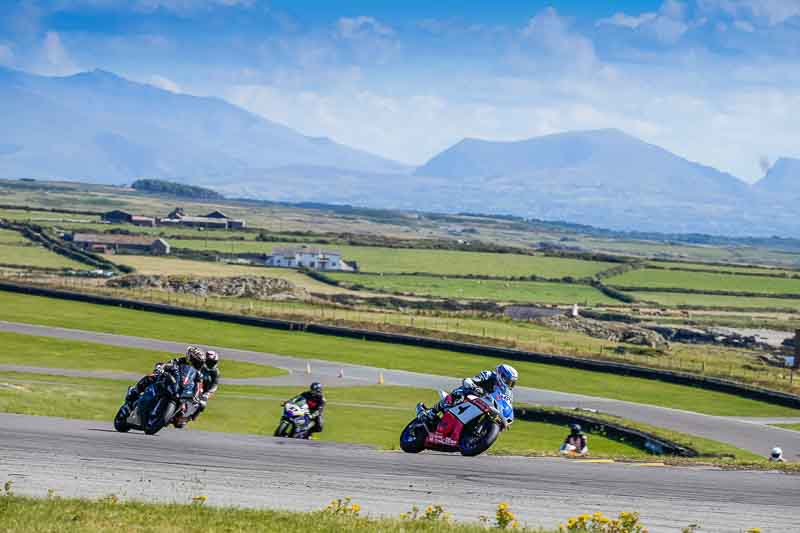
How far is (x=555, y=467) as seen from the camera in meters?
23.0

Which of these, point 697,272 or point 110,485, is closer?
point 110,485

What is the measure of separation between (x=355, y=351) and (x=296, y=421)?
3626 centimetres

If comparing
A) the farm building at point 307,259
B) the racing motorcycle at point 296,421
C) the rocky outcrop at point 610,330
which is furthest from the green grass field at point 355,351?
the farm building at point 307,259

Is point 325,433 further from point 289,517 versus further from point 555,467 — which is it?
point 289,517

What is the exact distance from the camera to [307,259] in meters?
151

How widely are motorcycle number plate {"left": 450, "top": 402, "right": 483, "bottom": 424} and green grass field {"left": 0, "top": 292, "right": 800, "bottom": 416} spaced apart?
34.3 metres

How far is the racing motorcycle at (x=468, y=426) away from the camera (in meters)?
22.4

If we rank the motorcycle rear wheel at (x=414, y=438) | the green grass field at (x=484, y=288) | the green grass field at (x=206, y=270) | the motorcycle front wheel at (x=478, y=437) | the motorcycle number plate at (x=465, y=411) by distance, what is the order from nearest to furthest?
the motorcycle number plate at (x=465, y=411) < the motorcycle front wheel at (x=478, y=437) < the motorcycle rear wheel at (x=414, y=438) < the green grass field at (x=206, y=270) < the green grass field at (x=484, y=288)

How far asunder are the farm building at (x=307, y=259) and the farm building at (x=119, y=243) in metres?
15.4

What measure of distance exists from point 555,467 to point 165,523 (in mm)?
9569

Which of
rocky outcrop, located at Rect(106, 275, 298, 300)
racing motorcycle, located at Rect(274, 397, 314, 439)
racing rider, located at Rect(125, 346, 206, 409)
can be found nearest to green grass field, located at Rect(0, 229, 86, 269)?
rocky outcrop, located at Rect(106, 275, 298, 300)

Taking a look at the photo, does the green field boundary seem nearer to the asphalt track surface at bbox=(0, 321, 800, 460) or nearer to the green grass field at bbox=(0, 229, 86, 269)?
the green grass field at bbox=(0, 229, 86, 269)

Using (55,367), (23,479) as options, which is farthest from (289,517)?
(55,367)

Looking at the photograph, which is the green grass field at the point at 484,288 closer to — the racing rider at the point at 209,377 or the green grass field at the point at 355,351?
the green grass field at the point at 355,351
